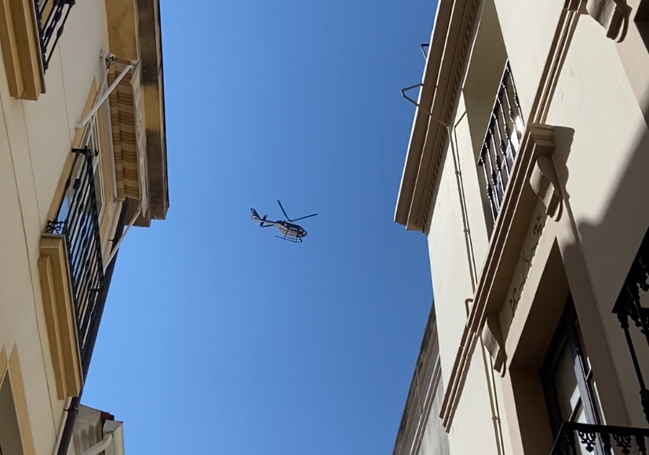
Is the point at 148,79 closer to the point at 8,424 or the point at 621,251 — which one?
the point at 8,424

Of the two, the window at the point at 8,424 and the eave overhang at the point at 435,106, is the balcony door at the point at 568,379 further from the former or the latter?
the window at the point at 8,424

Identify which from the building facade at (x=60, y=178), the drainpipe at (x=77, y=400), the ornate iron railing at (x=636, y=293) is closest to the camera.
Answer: the ornate iron railing at (x=636, y=293)

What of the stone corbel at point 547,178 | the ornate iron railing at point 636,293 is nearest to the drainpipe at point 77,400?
the stone corbel at point 547,178

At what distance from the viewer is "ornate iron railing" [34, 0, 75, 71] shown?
5.86 m

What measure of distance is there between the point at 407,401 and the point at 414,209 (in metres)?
3.74

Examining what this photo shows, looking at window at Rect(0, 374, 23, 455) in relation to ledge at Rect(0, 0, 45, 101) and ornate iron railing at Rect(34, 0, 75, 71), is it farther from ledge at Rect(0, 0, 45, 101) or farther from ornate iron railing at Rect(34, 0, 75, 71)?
ornate iron railing at Rect(34, 0, 75, 71)

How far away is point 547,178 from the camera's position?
5898 millimetres

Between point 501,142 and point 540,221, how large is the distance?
198 cm

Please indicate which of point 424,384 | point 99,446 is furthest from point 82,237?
point 424,384

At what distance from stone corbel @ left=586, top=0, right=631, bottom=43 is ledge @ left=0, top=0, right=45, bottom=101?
4152 mm

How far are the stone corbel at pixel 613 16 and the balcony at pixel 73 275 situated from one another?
4.97m

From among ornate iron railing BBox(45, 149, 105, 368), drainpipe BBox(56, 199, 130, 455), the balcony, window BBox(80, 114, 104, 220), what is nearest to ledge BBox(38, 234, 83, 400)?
the balcony

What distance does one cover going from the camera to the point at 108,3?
357 inches

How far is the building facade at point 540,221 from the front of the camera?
14.9ft
